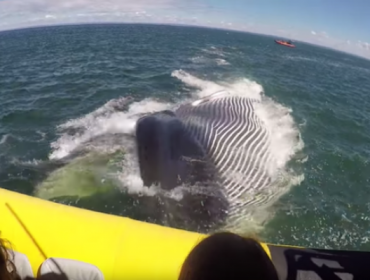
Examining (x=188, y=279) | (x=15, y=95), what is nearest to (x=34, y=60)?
(x=15, y=95)

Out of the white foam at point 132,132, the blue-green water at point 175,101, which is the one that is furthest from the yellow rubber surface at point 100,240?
the white foam at point 132,132

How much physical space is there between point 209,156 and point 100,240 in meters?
5.30

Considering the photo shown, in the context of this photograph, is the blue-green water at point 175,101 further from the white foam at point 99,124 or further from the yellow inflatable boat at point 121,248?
the yellow inflatable boat at point 121,248

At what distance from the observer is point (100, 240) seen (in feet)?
15.1

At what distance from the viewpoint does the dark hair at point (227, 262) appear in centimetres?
211

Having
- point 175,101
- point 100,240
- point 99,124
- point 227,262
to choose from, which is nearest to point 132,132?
point 99,124

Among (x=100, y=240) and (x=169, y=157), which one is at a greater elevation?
→ (x=100, y=240)

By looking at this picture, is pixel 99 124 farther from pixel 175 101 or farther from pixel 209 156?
pixel 209 156

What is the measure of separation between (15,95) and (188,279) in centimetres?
1872

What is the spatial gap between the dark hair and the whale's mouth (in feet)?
20.4

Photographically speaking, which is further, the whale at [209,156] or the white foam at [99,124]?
the white foam at [99,124]

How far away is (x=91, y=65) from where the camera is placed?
88.8 ft

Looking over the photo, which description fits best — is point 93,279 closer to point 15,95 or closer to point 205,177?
point 205,177

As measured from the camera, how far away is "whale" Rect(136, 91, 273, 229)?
863cm
